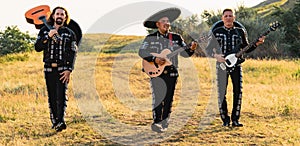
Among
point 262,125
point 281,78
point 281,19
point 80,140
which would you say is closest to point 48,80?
point 80,140

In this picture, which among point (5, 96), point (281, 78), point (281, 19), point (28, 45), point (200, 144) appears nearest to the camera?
point (200, 144)

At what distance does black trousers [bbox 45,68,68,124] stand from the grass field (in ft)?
1.31

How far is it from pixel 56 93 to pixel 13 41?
25.4 metres

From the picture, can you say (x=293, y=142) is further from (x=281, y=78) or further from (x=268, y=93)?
(x=281, y=78)

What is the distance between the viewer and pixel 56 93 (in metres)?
7.72

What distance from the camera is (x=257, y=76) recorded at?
17828 mm

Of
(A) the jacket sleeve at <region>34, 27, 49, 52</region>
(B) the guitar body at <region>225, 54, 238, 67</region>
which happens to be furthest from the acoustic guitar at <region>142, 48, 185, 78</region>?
(A) the jacket sleeve at <region>34, 27, 49, 52</region>

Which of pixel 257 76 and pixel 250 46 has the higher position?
pixel 250 46

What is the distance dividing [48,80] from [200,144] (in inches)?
113

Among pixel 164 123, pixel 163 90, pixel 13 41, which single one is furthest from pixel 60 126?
pixel 13 41

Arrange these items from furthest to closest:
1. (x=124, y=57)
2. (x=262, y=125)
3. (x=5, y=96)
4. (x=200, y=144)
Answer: (x=124, y=57) < (x=5, y=96) < (x=262, y=125) < (x=200, y=144)

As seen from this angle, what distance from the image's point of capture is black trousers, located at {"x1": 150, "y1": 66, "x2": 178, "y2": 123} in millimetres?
7629

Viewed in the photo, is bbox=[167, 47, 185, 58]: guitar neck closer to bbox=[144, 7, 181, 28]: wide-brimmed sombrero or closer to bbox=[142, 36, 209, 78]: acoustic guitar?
bbox=[142, 36, 209, 78]: acoustic guitar

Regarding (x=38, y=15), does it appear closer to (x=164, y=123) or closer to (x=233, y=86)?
(x=164, y=123)
